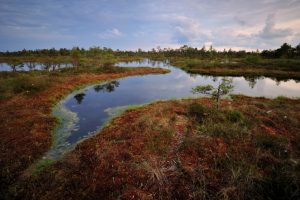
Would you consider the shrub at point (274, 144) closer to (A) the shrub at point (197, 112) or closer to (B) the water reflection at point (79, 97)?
(A) the shrub at point (197, 112)

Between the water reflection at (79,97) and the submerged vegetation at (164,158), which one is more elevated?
the water reflection at (79,97)

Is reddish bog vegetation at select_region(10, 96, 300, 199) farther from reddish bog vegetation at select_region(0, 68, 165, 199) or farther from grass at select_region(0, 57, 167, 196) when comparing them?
grass at select_region(0, 57, 167, 196)

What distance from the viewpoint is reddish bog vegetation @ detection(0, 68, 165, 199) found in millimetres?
10289

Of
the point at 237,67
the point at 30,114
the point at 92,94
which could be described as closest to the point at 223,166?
the point at 30,114

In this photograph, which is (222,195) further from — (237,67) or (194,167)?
(237,67)

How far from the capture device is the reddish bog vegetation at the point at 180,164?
7590 mm

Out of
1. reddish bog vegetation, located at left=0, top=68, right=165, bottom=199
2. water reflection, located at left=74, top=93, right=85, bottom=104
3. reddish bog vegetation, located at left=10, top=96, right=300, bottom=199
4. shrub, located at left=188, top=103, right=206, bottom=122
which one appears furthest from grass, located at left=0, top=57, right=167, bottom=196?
shrub, located at left=188, top=103, right=206, bottom=122

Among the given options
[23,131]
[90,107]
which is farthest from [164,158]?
[90,107]

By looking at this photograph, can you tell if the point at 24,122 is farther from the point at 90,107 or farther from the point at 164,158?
the point at 164,158

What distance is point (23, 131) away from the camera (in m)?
14.4

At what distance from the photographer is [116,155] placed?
1058 centimetres

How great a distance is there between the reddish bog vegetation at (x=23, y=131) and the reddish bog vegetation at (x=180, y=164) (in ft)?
5.31

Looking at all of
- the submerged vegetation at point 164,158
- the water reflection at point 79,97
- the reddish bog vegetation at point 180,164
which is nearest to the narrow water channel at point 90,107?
the water reflection at point 79,97

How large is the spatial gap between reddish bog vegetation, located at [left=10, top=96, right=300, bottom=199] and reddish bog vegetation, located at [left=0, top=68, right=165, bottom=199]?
162 cm
